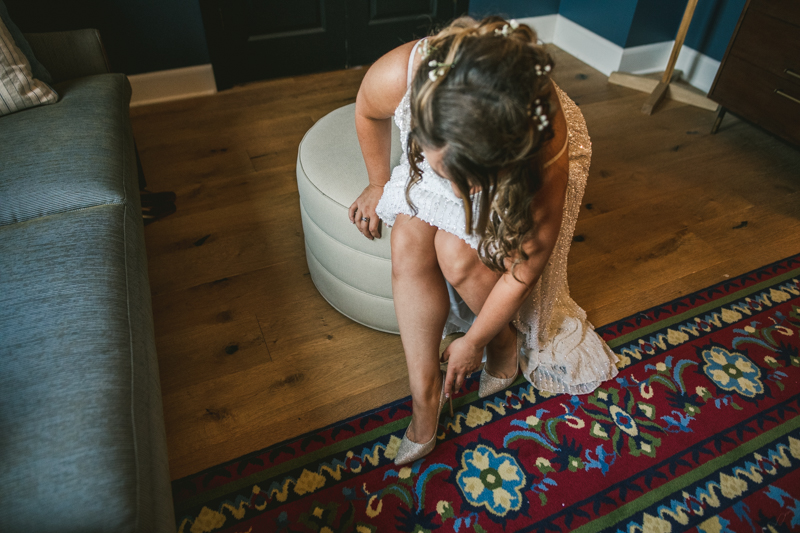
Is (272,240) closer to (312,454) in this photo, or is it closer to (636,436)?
(312,454)

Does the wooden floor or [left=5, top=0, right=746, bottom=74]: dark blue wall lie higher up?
[left=5, top=0, right=746, bottom=74]: dark blue wall

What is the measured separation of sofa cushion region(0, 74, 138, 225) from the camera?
1074 mm

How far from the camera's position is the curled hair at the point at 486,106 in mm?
633

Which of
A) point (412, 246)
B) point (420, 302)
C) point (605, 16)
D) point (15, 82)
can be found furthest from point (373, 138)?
point (605, 16)

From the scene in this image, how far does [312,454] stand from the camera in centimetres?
108

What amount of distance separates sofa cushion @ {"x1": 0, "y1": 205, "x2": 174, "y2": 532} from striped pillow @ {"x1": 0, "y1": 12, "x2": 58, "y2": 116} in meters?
0.48

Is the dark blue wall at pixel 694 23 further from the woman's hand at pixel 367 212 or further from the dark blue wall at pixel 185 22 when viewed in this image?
the woman's hand at pixel 367 212

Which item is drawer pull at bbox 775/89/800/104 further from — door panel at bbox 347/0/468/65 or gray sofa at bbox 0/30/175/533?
gray sofa at bbox 0/30/175/533

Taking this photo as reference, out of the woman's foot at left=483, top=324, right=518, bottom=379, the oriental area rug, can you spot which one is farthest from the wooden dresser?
the woman's foot at left=483, top=324, right=518, bottom=379

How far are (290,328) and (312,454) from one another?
37 cm

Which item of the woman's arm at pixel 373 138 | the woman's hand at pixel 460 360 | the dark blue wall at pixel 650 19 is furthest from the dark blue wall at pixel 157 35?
the woman's hand at pixel 460 360

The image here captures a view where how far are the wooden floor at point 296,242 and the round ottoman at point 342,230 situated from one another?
0.33ft

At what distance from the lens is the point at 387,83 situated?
0.97m

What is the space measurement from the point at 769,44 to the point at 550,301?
1.47 metres
